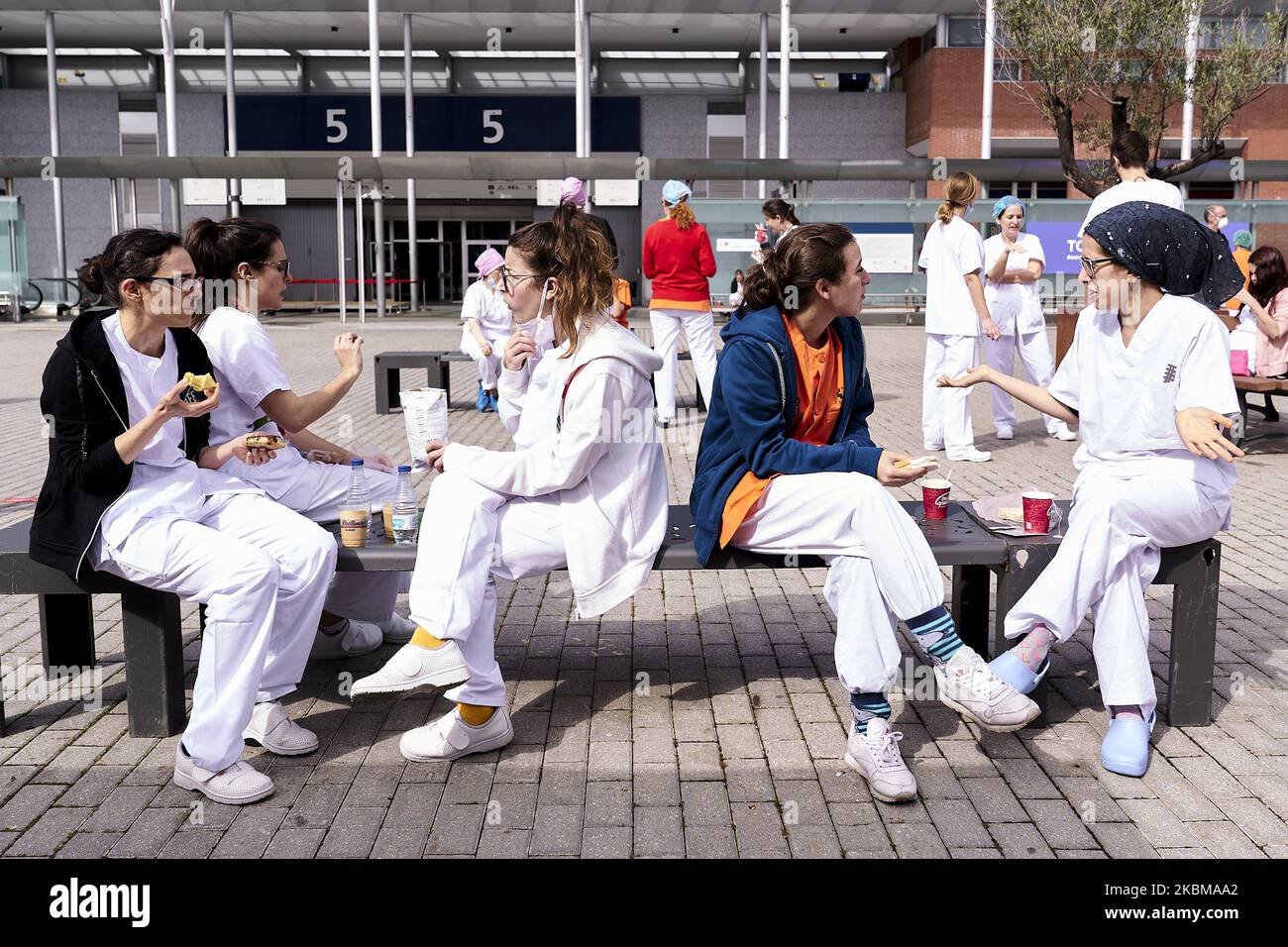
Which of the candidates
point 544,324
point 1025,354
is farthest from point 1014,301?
point 544,324

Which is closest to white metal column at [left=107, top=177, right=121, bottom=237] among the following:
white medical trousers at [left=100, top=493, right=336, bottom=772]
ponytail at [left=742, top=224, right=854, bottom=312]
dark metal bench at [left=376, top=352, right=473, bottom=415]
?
dark metal bench at [left=376, top=352, right=473, bottom=415]

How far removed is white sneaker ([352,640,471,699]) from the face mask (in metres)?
1.11

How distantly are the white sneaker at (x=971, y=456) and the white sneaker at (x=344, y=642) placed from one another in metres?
5.52

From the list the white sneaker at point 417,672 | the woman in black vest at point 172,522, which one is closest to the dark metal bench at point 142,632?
the woman in black vest at point 172,522

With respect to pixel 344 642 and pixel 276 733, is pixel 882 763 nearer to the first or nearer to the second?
pixel 276 733

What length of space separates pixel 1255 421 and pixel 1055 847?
9198mm

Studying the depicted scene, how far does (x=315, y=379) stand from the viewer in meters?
14.8

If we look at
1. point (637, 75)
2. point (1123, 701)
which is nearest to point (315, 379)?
point (1123, 701)

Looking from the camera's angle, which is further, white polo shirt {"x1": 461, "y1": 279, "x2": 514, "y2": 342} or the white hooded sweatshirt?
white polo shirt {"x1": 461, "y1": 279, "x2": 514, "y2": 342}

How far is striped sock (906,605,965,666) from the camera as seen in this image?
12.1 ft

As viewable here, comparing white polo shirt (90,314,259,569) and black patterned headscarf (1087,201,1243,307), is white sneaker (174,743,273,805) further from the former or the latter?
black patterned headscarf (1087,201,1243,307)

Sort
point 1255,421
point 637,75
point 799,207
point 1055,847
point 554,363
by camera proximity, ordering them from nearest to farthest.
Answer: point 1055,847, point 554,363, point 1255,421, point 799,207, point 637,75

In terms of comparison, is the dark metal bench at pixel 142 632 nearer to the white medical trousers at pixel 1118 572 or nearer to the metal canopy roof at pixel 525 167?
the white medical trousers at pixel 1118 572
